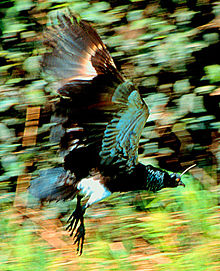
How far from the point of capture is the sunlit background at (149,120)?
3.45 m

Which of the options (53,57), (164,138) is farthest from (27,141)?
(53,57)

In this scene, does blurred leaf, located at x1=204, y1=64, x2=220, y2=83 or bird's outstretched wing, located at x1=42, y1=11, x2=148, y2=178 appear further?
blurred leaf, located at x1=204, y1=64, x2=220, y2=83

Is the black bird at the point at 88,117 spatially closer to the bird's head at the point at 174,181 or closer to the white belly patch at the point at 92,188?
the white belly patch at the point at 92,188

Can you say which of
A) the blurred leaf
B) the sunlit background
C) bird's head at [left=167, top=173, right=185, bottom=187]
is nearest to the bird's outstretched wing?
bird's head at [left=167, top=173, right=185, bottom=187]

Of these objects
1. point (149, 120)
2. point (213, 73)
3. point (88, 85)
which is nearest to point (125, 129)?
point (88, 85)

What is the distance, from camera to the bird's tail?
3123 mm

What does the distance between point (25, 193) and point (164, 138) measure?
3.64 ft

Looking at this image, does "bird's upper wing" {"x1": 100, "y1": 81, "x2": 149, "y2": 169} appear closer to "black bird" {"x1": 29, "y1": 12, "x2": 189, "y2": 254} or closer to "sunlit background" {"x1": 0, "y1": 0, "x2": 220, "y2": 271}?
"black bird" {"x1": 29, "y1": 12, "x2": 189, "y2": 254}

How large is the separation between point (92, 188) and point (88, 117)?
1.92 feet

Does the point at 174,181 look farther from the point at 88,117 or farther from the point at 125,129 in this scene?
the point at 88,117

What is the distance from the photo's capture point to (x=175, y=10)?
362cm

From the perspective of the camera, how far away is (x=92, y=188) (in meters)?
3.20

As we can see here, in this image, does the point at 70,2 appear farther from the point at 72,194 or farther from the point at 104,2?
the point at 72,194

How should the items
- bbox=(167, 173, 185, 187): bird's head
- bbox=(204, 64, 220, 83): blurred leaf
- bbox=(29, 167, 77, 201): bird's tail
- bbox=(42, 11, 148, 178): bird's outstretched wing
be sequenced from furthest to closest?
bbox=(204, 64, 220, 83): blurred leaf < bbox=(167, 173, 185, 187): bird's head < bbox=(29, 167, 77, 201): bird's tail < bbox=(42, 11, 148, 178): bird's outstretched wing
